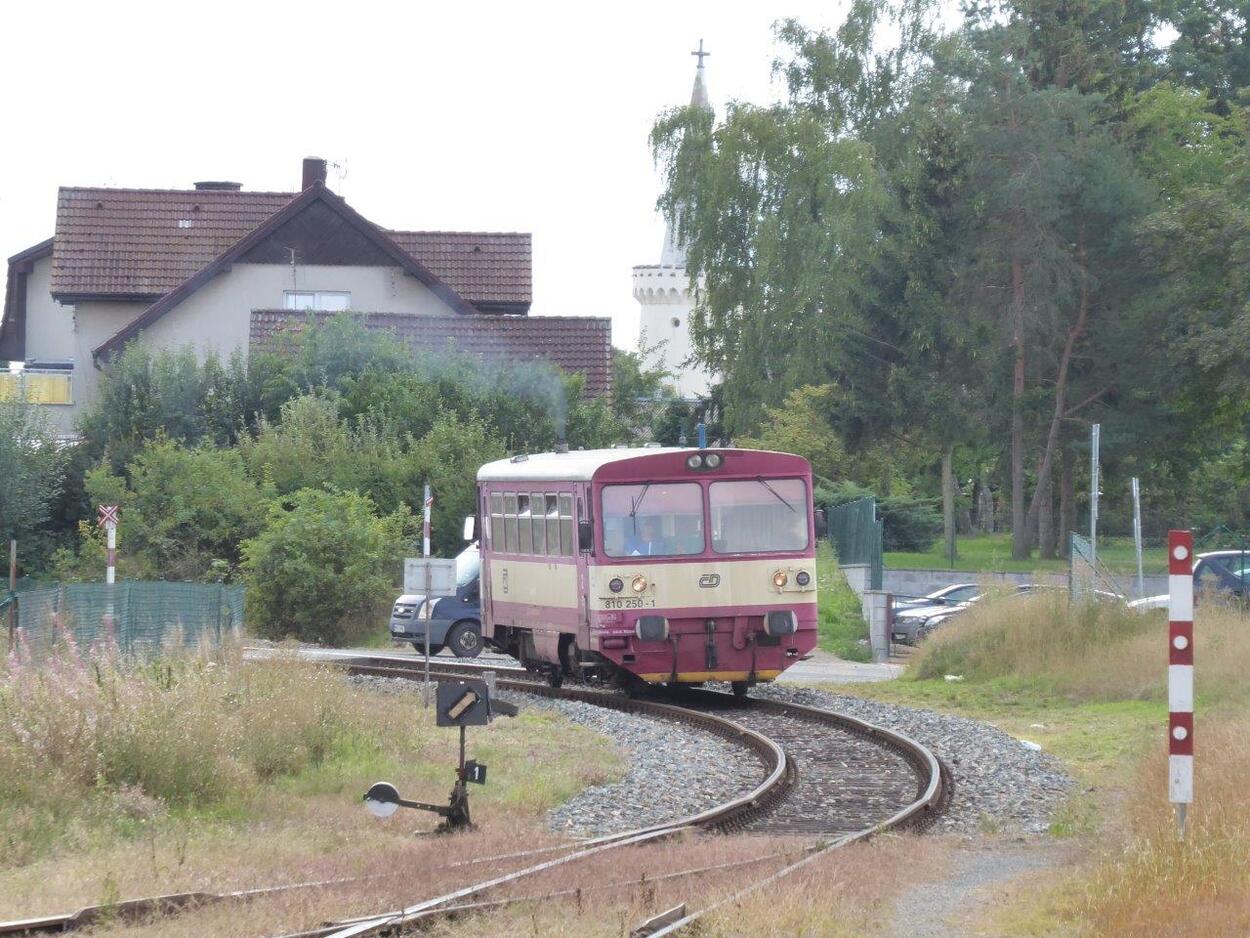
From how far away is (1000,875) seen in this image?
34.0ft

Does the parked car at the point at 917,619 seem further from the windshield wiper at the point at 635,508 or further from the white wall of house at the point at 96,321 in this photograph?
the white wall of house at the point at 96,321

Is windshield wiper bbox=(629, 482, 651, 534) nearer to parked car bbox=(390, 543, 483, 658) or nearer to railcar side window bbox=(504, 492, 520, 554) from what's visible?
railcar side window bbox=(504, 492, 520, 554)

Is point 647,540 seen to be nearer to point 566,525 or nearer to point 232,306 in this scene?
point 566,525

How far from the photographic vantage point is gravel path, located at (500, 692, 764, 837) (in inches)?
508

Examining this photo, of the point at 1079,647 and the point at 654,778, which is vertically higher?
the point at 1079,647

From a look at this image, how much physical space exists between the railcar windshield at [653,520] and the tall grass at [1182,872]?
382 inches

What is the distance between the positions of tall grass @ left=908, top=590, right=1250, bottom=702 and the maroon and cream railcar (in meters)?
3.74

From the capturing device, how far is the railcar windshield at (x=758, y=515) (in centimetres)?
2080

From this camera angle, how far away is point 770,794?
14.0m

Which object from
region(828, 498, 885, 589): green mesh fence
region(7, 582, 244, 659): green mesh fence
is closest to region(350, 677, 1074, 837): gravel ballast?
region(7, 582, 244, 659): green mesh fence

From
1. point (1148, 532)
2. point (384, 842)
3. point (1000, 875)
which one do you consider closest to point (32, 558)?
point (384, 842)

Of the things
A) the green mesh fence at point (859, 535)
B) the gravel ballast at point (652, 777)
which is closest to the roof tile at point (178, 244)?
the green mesh fence at point (859, 535)

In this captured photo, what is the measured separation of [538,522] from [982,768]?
797 cm

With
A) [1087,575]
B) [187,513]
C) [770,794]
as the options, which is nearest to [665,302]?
[187,513]
